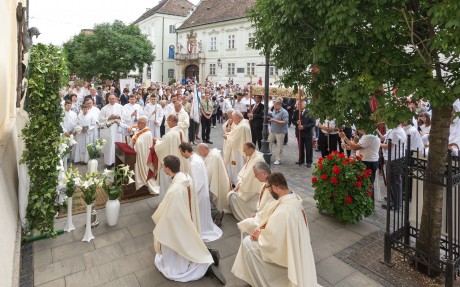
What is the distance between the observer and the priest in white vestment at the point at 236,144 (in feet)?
26.7

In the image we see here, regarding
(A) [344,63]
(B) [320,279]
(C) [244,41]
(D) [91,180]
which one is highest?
(C) [244,41]

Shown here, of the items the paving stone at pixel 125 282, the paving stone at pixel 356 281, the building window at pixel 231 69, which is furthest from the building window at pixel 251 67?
the paving stone at pixel 125 282

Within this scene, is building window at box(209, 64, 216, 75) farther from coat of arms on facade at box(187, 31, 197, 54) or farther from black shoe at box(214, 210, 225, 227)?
black shoe at box(214, 210, 225, 227)

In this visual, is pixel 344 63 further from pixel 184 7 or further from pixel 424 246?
pixel 184 7

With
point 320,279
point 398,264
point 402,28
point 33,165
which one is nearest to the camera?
point 402,28

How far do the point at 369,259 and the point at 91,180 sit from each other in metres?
4.88

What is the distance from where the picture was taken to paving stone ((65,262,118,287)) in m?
4.35

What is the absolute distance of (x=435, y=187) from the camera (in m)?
4.44

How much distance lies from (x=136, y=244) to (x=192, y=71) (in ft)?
146

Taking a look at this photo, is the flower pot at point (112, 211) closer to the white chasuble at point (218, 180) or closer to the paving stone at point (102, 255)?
the paving stone at point (102, 255)

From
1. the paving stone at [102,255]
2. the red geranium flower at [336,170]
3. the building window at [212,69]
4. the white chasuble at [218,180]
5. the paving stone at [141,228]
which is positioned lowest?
the paving stone at [102,255]

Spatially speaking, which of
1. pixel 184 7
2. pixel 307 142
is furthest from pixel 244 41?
pixel 307 142

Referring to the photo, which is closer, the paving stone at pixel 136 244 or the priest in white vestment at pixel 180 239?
the priest in white vestment at pixel 180 239

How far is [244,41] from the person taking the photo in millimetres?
39156
